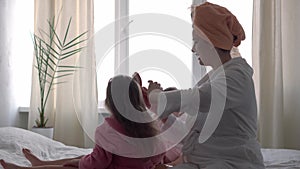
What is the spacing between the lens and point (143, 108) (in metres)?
1.48

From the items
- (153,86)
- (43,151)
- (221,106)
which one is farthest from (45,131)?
(221,106)

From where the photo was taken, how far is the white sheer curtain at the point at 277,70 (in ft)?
10.4

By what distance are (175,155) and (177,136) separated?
24 cm

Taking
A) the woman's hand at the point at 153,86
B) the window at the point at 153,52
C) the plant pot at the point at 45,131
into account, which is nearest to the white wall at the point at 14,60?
the plant pot at the point at 45,131

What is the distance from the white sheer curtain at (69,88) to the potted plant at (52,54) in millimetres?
46

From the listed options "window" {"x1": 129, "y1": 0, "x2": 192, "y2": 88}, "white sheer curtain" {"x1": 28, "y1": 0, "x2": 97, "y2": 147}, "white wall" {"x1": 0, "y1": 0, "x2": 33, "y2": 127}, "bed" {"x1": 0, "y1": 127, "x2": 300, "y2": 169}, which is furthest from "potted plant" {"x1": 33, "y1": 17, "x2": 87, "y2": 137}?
"window" {"x1": 129, "y1": 0, "x2": 192, "y2": 88}

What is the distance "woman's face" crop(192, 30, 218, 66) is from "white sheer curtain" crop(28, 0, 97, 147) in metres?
2.04

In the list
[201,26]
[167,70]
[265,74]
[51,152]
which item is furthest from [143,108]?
[265,74]

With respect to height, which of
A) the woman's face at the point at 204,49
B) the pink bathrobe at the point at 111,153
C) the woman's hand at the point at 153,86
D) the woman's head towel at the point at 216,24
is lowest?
the pink bathrobe at the point at 111,153

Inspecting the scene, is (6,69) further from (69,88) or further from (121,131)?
(121,131)

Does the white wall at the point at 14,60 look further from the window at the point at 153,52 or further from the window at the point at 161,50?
the window at the point at 161,50

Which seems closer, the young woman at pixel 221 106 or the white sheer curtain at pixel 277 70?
A: the young woman at pixel 221 106

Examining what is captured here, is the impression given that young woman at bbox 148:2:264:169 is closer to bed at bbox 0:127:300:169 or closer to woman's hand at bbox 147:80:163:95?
woman's hand at bbox 147:80:163:95

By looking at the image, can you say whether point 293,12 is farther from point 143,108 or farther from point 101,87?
point 143,108
